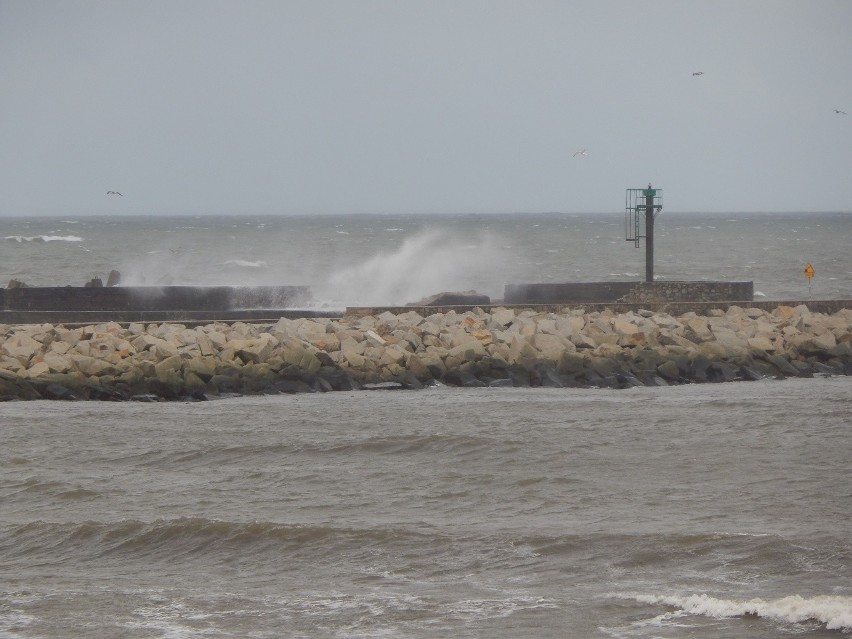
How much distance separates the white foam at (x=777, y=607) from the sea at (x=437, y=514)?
0.05ft

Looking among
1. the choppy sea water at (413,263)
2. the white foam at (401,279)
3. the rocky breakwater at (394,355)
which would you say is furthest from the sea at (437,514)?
the white foam at (401,279)

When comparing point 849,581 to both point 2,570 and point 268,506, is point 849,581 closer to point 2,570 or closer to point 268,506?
point 268,506

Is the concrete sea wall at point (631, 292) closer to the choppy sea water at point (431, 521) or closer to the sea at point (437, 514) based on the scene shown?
the sea at point (437, 514)

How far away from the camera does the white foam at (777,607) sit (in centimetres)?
611

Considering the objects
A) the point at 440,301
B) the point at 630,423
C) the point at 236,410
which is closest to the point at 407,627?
the point at 630,423

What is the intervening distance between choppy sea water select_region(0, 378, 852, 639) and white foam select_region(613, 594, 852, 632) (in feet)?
0.05

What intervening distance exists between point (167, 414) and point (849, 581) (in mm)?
8084

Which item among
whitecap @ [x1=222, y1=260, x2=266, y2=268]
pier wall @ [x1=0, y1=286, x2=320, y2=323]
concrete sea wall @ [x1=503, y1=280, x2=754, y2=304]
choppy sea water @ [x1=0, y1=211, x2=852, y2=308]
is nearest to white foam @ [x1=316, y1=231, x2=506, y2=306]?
choppy sea water @ [x1=0, y1=211, x2=852, y2=308]

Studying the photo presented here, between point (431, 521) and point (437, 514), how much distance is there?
208 mm

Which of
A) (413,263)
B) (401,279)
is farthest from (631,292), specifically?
(413,263)

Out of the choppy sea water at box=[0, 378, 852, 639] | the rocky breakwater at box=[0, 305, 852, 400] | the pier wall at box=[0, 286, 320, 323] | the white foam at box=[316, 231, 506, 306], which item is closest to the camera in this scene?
the choppy sea water at box=[0, 378, 852, 639]

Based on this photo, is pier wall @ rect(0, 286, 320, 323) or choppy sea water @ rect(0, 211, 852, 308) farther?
choppy sea water @ rect(0, 211, 852, 308)

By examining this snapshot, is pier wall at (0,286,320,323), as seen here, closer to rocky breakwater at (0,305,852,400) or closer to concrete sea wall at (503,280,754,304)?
rocky breakwater at (0,305,852,400)

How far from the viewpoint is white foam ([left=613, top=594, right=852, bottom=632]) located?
20.0ft
